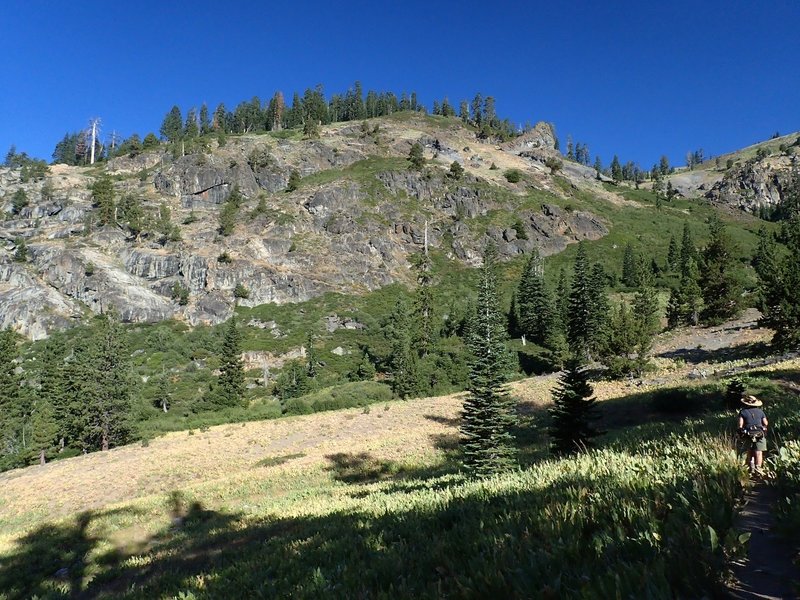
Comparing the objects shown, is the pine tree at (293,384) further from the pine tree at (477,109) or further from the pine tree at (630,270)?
the pine tree at (477,109)

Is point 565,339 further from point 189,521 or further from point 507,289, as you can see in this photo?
point 189,521

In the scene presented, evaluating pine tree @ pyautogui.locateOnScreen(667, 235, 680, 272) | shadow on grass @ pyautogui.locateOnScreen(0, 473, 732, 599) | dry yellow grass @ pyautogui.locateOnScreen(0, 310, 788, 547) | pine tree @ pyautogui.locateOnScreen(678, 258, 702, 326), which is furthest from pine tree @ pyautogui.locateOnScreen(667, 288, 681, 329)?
shadow on grass @ pyautogui.locateOnScreen(0, 473, 732, 599)

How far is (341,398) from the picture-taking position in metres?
46.4

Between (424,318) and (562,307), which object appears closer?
(562,307)

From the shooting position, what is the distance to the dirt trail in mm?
2945

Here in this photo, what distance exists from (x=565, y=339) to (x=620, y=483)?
54.1 m

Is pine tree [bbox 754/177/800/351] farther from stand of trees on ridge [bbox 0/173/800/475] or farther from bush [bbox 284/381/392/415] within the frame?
bush [bbox 284/381/392/415]

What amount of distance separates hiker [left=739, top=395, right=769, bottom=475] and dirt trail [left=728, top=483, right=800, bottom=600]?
1653mm

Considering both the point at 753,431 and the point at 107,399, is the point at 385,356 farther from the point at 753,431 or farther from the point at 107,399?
the point at 753,431

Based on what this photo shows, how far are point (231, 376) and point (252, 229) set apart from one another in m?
48.6

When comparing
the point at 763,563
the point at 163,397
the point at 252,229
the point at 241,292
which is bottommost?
the point at 163,397

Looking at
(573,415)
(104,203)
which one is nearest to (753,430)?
(573,415)

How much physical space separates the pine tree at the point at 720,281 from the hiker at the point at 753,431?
153 ft

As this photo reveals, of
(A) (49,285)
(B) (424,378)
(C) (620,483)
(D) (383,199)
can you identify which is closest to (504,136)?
(D) (383,199)
